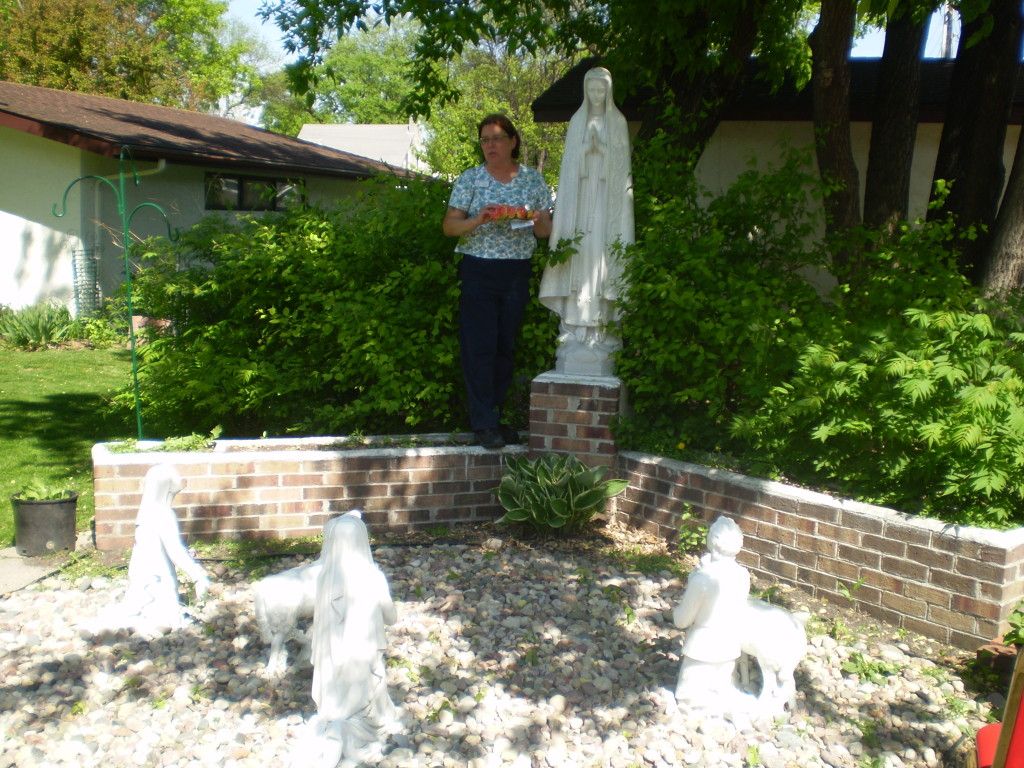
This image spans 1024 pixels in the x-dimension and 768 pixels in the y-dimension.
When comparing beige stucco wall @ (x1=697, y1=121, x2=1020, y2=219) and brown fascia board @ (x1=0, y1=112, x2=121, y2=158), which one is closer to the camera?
beige stucco wall @ (x1=697, y1=121, x2=1020, y2=219)

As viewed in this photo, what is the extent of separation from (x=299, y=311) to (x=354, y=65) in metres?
54.9

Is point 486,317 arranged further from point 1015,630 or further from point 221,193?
point 221,193

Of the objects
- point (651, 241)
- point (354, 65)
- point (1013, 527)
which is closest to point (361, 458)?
point (651, 241)

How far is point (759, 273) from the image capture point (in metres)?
5.65

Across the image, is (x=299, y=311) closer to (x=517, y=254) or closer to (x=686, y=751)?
(x=517, y=254)

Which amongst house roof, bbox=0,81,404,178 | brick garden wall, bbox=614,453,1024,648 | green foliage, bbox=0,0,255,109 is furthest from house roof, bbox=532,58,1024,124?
green foliage, bbox=0,0,255,109

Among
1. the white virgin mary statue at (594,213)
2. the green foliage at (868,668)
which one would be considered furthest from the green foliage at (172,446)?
the green foliage at (868,668)

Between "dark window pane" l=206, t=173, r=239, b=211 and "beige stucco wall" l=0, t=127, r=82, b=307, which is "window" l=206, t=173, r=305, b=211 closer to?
"dark window pane" l=206, t=173, r=239, b=211

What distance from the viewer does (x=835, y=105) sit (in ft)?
22.6

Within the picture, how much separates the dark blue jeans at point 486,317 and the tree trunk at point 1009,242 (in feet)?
9.98

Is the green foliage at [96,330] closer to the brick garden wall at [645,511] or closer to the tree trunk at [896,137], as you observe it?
the brick garden wall at [645,511]

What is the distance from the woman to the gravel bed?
1522 mm

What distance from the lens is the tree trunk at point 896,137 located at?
23.6ft

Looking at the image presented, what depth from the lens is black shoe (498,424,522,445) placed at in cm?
604
